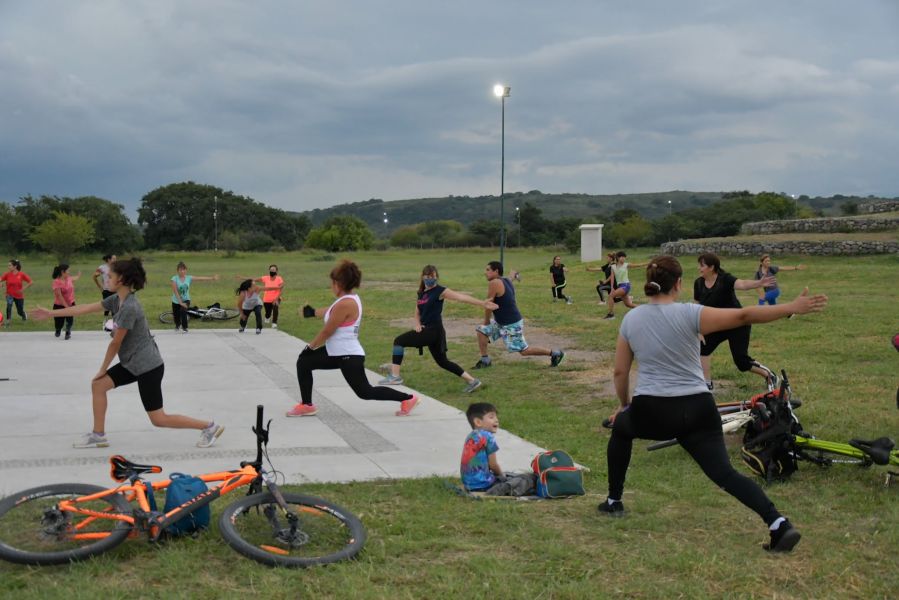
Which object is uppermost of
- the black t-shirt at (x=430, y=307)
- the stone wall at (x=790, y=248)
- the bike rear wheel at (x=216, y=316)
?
the stone wall at (x=790, y=248)

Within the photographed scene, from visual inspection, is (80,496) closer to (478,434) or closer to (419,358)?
(478,434)

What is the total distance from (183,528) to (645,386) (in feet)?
8.92

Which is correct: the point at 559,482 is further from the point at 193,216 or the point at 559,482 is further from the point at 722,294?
the point at 193,216

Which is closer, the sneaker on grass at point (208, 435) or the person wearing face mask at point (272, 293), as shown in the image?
the sneaker on grass at point (208, 435)

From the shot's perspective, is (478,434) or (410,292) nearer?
(478,434)

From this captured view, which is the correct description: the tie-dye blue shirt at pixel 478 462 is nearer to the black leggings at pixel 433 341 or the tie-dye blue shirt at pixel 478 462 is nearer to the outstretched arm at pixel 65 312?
the outstretched arm at pixel 65 312

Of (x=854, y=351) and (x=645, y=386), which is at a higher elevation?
(x=645, y=386)

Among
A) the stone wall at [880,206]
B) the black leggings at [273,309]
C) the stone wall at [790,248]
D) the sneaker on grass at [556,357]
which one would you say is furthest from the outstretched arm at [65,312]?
the stone wall at [880,206]

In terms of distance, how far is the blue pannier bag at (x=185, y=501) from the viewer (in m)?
4.94

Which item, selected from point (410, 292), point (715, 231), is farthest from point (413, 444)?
point (715, 231)

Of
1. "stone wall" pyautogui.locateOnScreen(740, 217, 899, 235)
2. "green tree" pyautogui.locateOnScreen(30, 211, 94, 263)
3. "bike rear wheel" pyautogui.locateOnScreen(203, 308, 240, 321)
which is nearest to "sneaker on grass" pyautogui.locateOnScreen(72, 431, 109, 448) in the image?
"bike rear wheel" pyautogui.locateOnScreen(203, 308, 240, 321)

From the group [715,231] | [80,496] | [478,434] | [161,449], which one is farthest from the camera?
[715,231]

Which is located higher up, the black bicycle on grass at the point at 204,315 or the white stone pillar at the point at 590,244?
the white stone pillar at the point at 590,244

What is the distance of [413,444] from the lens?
26.5 feet
